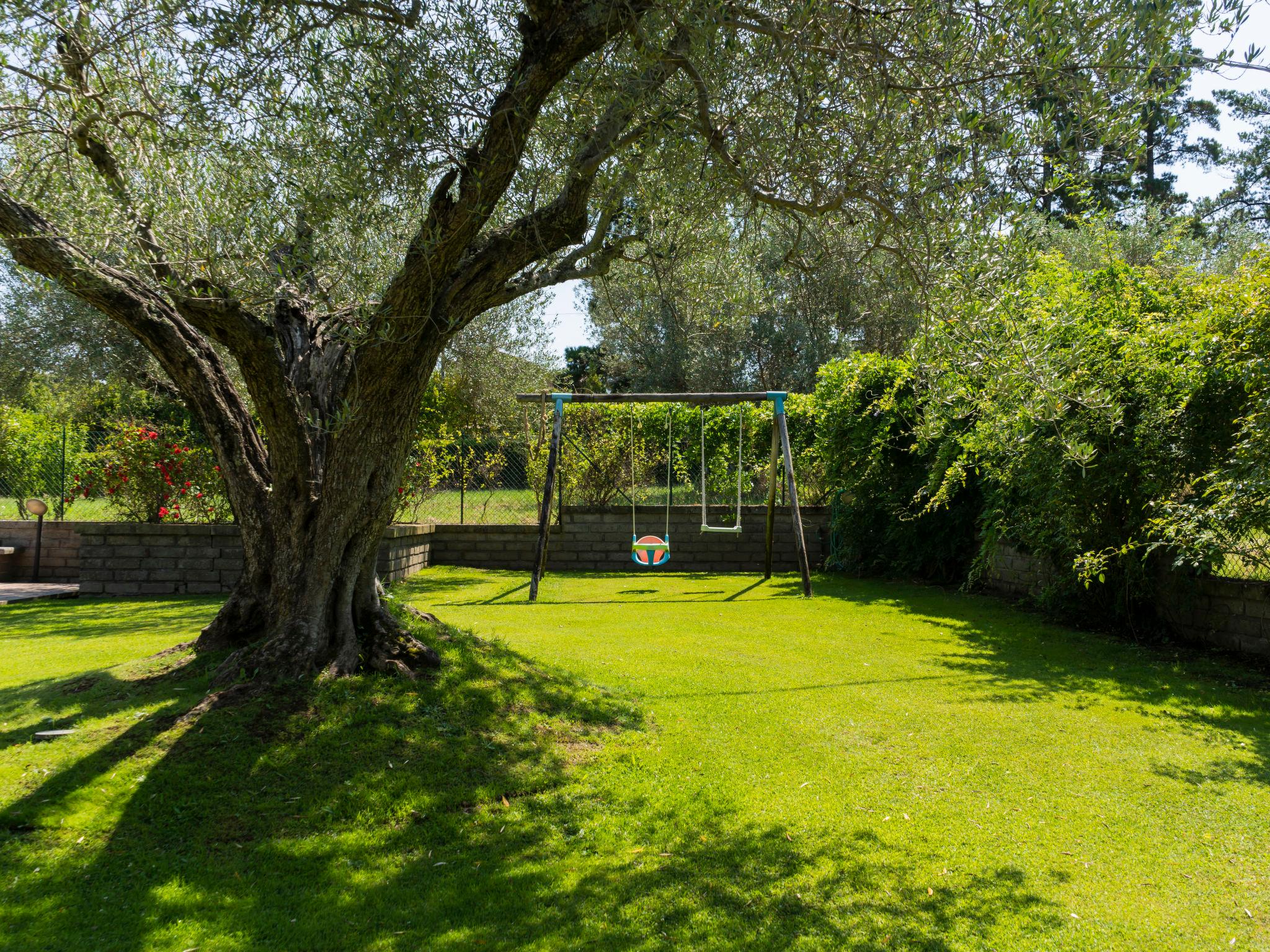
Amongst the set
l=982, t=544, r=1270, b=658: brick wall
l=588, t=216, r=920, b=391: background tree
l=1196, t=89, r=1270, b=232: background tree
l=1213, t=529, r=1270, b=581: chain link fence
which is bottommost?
l=982, t=544, r=1270, b=658: brick wall

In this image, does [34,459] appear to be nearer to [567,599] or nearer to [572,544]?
[572,544]

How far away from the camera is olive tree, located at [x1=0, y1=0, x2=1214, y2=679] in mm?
4355

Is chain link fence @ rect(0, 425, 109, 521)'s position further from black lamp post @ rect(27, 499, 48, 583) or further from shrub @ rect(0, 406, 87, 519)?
black lamp post @ rect(27, 499, 48, 583)

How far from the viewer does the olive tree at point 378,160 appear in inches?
171

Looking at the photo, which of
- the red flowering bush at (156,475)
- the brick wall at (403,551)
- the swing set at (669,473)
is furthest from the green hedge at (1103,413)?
the red flowering bush at (156,475)

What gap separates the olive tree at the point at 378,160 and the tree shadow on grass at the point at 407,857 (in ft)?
2.40

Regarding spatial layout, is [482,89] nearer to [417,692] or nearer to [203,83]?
[203,83]

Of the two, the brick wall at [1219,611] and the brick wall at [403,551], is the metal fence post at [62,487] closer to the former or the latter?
the brick wall at [403,551]

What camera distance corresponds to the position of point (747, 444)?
13656 millimetres

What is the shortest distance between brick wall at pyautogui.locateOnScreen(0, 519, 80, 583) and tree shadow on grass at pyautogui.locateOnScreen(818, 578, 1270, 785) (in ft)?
37.1

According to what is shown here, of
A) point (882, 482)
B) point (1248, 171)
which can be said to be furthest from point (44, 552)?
point (1248, 171)

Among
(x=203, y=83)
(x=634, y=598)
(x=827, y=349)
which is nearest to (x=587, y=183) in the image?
(x=203, y=83)

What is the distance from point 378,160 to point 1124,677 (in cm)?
651

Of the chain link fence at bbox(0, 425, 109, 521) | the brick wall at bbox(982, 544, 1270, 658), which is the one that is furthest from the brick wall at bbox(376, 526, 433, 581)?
the brick wall at bbox(982, 544, 1270, 658)
